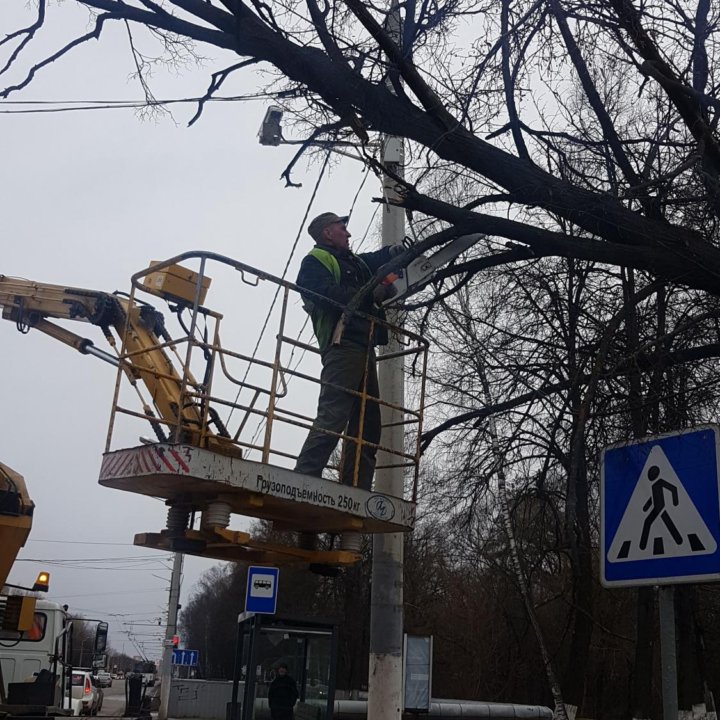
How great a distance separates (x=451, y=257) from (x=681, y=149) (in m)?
2.34

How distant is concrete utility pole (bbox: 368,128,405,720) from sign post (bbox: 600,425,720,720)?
12.9 ft

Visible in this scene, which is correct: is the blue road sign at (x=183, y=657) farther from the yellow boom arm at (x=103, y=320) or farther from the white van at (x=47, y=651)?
the yellow boom arm at (x=103, y=320)

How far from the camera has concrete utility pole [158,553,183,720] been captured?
106 feet

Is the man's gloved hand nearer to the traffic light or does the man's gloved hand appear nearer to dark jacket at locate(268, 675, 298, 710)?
dark jacket at locate(268, 675, 298, 710)

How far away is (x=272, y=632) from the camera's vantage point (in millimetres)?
11164

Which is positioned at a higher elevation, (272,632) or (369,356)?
(369,356)

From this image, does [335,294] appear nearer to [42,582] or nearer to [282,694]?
[282,694]

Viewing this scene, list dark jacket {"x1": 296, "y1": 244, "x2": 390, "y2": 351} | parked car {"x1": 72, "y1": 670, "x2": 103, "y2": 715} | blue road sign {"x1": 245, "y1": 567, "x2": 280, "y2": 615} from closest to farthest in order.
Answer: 1. dark jacket {"x1": 296, "y1": 244, "x2": 390, "y2": 351}
2. blue road sign {"x1": 245, "y1": 567, "x2": 280, "y2": 615}
3. parked car {"x1": 72, "y1": 670, "x2": 103, "y2": 715}

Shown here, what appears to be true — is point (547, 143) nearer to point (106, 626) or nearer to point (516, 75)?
point (516, 75)

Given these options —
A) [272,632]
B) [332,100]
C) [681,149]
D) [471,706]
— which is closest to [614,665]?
[471,706]

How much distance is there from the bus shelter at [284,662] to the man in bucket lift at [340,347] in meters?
3.20

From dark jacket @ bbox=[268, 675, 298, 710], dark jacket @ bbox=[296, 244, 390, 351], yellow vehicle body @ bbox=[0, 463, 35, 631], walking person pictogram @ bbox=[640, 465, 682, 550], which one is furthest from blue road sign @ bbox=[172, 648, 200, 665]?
walking person pictogram @ bbox=[640, 465, 682, 550]

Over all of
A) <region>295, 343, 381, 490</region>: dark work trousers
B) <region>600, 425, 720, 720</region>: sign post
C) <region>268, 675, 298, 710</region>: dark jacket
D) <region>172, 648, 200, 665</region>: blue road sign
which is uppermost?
<region>295, 343, 381, 490</region>: dark work trousers

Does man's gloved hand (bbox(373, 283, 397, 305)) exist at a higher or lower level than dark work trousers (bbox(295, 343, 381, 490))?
higher
